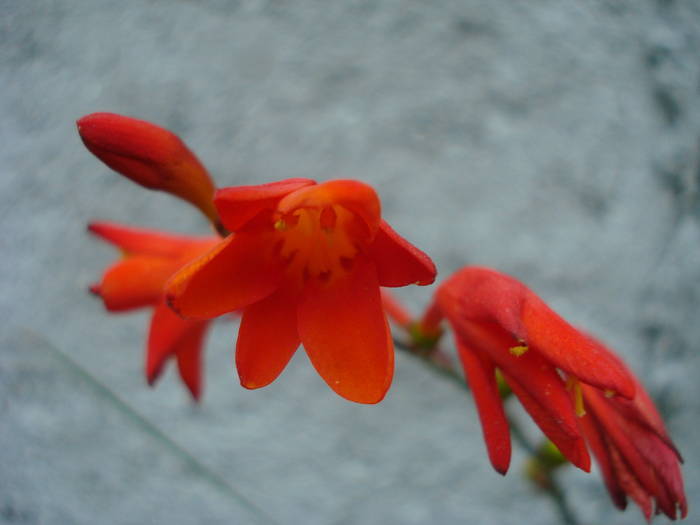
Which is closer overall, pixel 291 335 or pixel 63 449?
pixel 291 335

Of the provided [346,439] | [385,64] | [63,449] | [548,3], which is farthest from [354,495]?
[548,3]

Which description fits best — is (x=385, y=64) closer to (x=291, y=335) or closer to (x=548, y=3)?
(x=548, y=3)

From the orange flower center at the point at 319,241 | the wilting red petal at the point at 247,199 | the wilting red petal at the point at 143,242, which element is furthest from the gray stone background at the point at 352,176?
the wilting red petal at the point at 247,199

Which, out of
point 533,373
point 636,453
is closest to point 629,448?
point 636,453

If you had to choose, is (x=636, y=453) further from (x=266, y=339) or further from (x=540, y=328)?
(x=266, y=339)

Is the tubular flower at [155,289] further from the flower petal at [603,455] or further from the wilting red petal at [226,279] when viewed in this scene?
the flower petal at [603,455]

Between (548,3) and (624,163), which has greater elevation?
(548,3)

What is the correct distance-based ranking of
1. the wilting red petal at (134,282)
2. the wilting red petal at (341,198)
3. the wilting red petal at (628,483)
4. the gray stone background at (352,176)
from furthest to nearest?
the gray stone background at (352,176)
the wilting red petal at (134,282)
the wilting red petal at (628,483)
the wilting red petal at (341,198)

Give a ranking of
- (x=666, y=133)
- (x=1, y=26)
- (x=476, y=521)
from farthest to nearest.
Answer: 1. (x=476, y=521)
2. (x=666, y=133)
3. (x=1, y=26)

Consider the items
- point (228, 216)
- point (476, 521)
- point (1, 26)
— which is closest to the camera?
point (228, 216)
